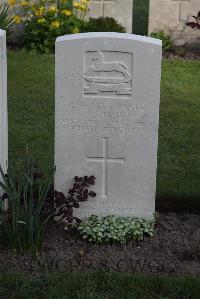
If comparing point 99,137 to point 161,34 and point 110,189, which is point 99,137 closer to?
point 110,189

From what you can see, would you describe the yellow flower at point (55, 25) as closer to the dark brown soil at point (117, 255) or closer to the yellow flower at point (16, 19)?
the yellow flower at point (16, 19)

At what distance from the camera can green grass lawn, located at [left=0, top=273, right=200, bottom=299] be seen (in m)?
4.66

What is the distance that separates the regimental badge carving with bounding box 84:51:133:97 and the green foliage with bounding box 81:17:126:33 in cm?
643

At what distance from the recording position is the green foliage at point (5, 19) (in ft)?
37.0

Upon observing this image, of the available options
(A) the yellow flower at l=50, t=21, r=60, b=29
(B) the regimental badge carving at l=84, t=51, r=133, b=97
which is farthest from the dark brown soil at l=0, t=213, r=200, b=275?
(A) the yellow flower at l=50, t=21, r=60, b=29

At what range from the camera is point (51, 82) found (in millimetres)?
10242

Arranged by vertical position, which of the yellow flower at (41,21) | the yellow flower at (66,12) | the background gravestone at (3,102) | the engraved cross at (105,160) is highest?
the yellow flower at (66,12)

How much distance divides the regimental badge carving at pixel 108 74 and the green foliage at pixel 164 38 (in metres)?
6.89

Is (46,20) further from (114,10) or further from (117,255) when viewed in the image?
(117,255)

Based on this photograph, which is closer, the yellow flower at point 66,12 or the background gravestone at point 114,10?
the yellow flower at point 66,12

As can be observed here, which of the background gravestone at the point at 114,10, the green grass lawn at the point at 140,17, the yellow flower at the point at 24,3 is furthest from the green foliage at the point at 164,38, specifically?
the green grass lawn at the point at 140,17

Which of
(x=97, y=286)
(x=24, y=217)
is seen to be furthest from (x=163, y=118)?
(x=97, y=286)

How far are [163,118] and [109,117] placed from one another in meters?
3.44

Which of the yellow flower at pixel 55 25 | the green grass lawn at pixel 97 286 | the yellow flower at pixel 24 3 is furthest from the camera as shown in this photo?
the yellow flower at pixel 24 3
